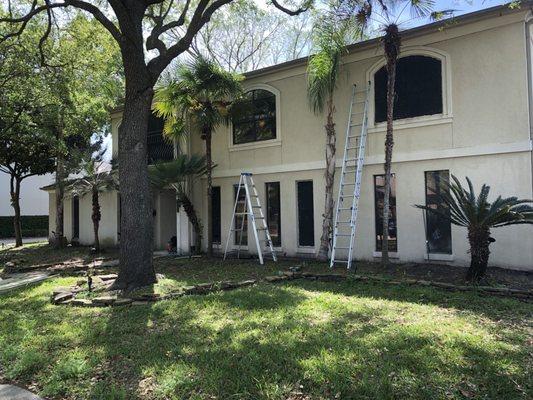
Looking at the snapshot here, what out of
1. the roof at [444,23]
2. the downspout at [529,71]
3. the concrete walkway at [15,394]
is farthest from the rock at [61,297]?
the downspout at [529,71]

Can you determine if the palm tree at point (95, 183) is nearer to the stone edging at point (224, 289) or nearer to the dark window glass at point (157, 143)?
the dark window glass at point (157, 143)

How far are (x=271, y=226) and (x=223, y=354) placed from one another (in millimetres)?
9112

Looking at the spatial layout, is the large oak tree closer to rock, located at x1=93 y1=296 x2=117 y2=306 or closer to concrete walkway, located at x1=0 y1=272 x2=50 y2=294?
rock, located at x1=93 y1=296 x2=117 y2=306

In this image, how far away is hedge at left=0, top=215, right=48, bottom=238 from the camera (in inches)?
1405

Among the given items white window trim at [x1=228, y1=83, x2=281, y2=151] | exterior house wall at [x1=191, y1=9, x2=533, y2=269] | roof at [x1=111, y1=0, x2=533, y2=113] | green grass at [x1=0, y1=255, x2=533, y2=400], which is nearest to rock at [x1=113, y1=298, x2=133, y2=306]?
green grass at [x1=0, y1=255, x2=533, y2=400]

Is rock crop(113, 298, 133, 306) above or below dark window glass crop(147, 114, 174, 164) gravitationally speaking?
below

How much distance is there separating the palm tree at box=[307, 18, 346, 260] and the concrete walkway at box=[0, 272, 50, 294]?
7474mm

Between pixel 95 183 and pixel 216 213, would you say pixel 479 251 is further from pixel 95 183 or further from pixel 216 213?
pixel 95 183

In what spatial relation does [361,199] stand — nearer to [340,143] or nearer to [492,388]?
[340,143]

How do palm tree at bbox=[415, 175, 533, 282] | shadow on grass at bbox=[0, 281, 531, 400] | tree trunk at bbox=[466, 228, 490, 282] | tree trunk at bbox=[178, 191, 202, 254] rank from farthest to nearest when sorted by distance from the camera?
tree trunk at bbox=[178, 191, 202, 254], tree trunk at bbox=[466, 228, 490, 282], palm tree at bbox=[415, 175, 533, 282], shadow on grass at bbox=[0, 281, 531, 400]

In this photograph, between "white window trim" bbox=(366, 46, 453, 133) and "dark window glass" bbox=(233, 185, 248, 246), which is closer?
"white window trim" bbox=(366, 46, 453, 133)

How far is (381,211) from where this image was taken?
11.8m

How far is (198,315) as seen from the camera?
666 cm

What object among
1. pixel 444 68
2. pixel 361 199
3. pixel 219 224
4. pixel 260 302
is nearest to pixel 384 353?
pixel 260 302
